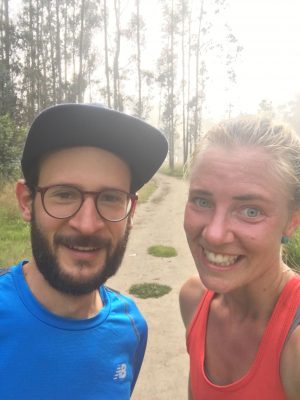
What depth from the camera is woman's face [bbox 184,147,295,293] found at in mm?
1317

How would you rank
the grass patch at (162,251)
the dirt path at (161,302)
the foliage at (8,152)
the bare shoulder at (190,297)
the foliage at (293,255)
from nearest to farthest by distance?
the bare shoulder at (190,297), the dirt path at (161,302), the foliage at (293,255), the grass patch at (162,251), the foliage at (8,152)

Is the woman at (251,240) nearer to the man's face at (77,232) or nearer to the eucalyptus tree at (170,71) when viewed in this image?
the man's face at (77,232)

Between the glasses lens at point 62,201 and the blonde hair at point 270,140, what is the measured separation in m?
0.53

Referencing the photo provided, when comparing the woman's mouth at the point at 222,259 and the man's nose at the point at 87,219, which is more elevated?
the man's nose at the point at 87,219

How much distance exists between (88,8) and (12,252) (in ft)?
76.9

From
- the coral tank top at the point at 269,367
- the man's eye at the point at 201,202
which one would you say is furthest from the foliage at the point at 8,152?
the coral tank top at the point at 269,367

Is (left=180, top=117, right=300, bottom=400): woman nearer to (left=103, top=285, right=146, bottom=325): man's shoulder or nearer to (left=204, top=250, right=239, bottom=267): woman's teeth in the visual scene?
(left=204, top=250, right=239, bottom=267): woman's teeth

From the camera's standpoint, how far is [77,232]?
1.44 metres

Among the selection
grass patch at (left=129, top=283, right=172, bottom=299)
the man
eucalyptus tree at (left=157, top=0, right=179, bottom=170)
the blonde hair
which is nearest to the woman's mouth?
the blonde hair

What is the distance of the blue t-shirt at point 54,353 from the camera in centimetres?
132

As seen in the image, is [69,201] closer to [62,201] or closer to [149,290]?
[62,201]

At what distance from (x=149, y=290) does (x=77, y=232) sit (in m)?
3.84

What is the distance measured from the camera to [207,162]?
1405 millimetres

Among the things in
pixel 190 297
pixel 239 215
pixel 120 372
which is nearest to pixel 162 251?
pixel 190 297
